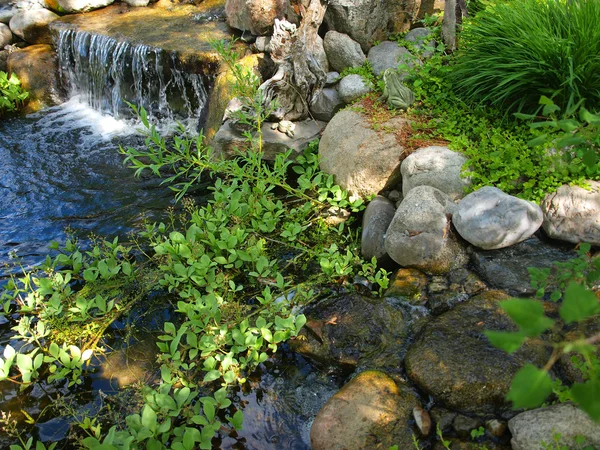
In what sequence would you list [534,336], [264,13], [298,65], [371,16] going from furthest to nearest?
[264,13], [371,16], [298,65], [534,336]

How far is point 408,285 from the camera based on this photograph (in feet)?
14.0

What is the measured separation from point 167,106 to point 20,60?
362 centimetres

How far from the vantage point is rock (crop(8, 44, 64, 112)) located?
9336 millimetres

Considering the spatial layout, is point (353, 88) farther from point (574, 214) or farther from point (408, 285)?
point (574, 214)

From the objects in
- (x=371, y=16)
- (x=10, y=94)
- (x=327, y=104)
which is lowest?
(x=327, y=104)

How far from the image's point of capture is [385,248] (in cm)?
450

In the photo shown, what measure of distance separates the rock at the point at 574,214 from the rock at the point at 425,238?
2.56ft

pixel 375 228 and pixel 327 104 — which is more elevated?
pixel 327 104

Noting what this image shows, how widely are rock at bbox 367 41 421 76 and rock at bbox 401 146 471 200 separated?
75.1 inches

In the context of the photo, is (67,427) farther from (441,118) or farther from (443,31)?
(443,31)

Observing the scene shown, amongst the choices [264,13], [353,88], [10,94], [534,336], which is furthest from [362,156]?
[10,94]

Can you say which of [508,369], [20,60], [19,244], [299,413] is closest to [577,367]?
[508,369]

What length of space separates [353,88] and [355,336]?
11.4 feet

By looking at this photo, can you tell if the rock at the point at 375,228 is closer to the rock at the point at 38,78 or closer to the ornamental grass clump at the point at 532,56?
the ornamental grass clump at the point at 532,56
